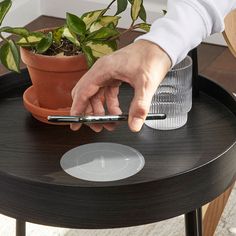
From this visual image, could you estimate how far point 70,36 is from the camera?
1174 millimetres

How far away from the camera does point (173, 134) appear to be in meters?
1.17

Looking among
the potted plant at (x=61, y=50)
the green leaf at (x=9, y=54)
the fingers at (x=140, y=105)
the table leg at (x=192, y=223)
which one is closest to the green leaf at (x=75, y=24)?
the potted plant at (x=61, y=50)

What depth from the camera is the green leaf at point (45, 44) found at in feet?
3.77

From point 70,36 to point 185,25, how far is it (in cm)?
24

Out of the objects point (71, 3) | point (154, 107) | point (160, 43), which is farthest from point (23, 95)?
point (71, 3)

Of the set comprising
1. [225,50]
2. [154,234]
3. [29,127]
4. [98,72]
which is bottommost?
[225,50]

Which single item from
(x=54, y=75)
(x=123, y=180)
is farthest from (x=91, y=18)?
(x=123, y=180)

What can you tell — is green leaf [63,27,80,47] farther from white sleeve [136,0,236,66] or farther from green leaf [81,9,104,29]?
white sleeve [136,0,236,66]

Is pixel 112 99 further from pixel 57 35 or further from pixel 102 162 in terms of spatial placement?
pixel 57 35

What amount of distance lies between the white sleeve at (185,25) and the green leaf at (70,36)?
0.60 feet

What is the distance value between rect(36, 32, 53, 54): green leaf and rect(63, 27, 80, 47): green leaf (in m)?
0.03

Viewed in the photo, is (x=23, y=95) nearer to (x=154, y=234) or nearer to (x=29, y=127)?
(x=29, y=127)

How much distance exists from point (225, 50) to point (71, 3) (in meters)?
0.77

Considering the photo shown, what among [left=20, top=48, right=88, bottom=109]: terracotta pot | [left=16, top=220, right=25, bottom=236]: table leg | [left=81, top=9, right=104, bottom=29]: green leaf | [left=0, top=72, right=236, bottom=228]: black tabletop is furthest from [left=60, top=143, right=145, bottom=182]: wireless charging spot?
[left=16, top=220, right=25, bottom=236]: table leg
